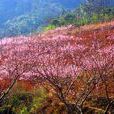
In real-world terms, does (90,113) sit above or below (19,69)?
below

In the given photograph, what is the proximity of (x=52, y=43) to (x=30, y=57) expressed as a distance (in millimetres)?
11025

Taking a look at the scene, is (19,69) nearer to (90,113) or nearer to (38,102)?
(38,102)

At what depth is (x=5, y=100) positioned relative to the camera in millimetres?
22344

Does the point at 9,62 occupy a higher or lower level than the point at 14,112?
higher

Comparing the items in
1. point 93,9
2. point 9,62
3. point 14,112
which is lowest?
point 93,9

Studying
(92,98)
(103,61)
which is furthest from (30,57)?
(103,61)

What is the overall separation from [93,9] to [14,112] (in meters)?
60.9

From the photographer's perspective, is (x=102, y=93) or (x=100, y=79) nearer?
(x=100, y=79)

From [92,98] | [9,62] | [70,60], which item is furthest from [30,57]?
[92,98]

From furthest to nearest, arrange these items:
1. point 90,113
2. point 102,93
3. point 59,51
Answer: point 59,51 < point 102,93 < point 90,113

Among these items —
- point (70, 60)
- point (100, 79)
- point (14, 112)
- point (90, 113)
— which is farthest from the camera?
point (70, 60)

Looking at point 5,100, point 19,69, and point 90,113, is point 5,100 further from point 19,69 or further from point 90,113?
point 90,113

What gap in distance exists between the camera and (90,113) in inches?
750

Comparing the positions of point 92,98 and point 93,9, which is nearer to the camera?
point 92,98
